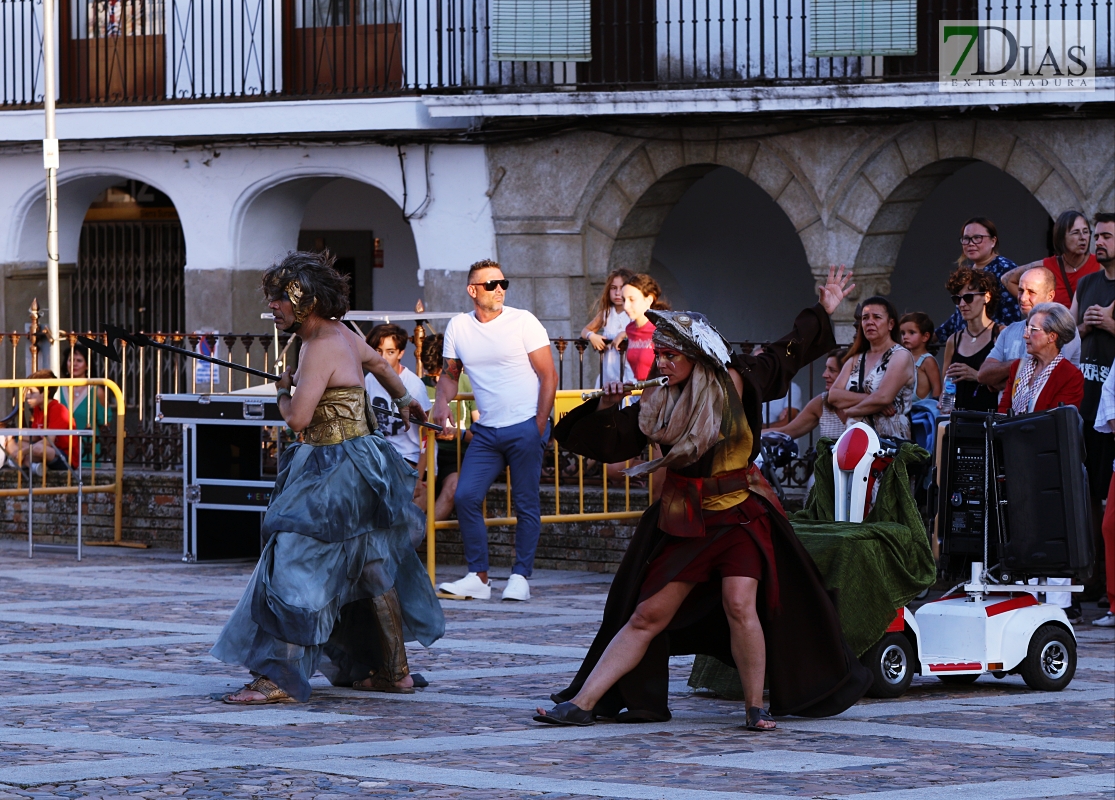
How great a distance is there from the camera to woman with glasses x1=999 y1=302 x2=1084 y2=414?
1120cm

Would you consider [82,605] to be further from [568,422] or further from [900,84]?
[900,84]

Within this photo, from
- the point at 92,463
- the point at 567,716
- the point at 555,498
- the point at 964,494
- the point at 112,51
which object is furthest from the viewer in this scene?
the point at 112,51

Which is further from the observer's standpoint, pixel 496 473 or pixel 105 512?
pixel 105 512

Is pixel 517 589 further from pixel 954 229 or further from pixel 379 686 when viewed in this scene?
pixel 954 229

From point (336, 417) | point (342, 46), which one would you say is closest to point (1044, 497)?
point (336, 417)

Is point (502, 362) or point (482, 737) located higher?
point (502, 362)

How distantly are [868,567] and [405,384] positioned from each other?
449 centimetres

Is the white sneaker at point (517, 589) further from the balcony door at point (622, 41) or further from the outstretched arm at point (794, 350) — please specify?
the balcony door at point (622, 41)

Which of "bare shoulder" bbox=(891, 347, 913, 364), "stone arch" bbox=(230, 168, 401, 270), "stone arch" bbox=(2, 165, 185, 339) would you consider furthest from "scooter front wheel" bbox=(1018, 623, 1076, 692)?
"stone arch" bbox=(2, 165, 185, 339)

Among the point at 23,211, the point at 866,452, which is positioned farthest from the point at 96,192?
the point at 866,452

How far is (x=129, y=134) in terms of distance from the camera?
21453 mm

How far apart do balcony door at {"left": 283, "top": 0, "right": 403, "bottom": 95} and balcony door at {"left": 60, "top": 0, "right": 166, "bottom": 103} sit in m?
1.53

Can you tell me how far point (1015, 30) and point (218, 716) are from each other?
39.8ft

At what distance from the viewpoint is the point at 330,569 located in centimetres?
851
